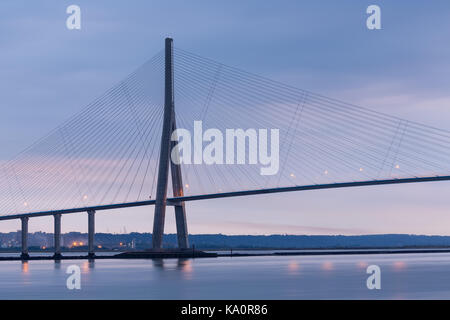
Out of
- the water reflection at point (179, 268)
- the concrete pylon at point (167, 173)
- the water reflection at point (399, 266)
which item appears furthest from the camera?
the concrete pylon at point (167, 173)

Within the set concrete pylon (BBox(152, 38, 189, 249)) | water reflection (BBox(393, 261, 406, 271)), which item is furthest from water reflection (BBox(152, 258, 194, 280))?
water reflection (BBox(393, 261, 406, 271))

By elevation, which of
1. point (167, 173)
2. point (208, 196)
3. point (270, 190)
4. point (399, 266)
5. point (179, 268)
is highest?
point (167, 173)

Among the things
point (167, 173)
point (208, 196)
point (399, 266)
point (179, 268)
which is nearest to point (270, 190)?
point (208, 196)

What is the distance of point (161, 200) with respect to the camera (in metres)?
65.1

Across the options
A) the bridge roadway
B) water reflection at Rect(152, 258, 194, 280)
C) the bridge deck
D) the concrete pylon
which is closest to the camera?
water reflection at Rect(152, 258, 194, 280)

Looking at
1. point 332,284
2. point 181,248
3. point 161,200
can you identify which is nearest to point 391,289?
point 332,284

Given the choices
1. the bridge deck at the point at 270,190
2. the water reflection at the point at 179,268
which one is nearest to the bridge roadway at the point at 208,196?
the bridge deck at the point at 270,190

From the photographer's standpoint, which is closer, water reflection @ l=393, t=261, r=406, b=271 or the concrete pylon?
water reflection @ l=393, t=261, r=406, b=271

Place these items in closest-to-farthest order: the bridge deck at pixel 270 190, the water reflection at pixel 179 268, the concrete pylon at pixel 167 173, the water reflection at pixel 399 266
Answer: the water reflection at pixel 179 268 → the water reflection at pixel 399 266 → the bridge deck at pixel 270 190 → the concrete pylon at pixel 167 173

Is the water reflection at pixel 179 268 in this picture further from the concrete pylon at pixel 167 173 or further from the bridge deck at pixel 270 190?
the bridge deck at pixel 270 190

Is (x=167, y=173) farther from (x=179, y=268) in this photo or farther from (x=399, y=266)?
(x=399, y=266)

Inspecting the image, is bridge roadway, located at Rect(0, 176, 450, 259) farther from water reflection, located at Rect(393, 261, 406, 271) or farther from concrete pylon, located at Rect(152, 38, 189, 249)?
water reflection, located at Rect(393, 261, 406, 271)
